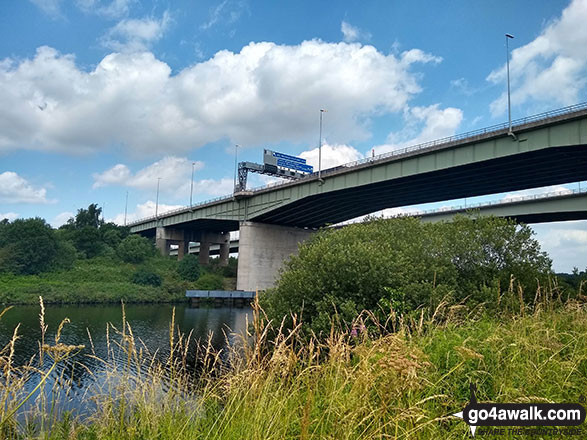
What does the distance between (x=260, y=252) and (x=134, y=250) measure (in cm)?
2743

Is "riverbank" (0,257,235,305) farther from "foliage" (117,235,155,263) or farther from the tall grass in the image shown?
the tall grass

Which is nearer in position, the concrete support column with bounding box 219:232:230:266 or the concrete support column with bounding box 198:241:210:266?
the concrete support column with bounding box 198:241:210:266

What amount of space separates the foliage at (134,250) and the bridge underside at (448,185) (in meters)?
27.1

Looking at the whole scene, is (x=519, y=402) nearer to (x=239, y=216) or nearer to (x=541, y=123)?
(x=541, y=123)

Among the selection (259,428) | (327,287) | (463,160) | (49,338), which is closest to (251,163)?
(463,160)

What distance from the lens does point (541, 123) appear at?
30.3m

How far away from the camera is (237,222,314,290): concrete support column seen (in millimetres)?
59250

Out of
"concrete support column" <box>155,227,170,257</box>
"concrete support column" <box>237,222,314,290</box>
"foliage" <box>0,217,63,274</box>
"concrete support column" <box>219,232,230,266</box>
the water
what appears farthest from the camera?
"concrete support column" <box>219,232,230,266</box>

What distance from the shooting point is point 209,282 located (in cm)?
6669

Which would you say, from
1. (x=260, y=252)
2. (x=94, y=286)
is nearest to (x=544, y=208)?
(x=260, y=252)

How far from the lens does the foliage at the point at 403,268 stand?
50.0 ft

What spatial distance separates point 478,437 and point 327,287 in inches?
504

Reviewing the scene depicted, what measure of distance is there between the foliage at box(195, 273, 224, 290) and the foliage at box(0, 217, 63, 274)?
72.1 ft

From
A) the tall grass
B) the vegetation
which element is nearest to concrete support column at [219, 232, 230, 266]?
the vegetation
